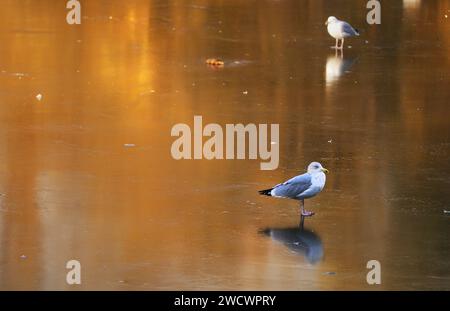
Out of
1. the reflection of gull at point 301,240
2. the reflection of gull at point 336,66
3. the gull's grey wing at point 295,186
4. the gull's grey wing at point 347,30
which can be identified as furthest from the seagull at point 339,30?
the reflection of gull at point 301,240

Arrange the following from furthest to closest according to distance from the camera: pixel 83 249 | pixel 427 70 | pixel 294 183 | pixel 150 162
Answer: pixel 427 70
pixel 150 162
pixel 294 183
pixel 83 249

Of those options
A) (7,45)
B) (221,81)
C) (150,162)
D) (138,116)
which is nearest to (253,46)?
(221,81)

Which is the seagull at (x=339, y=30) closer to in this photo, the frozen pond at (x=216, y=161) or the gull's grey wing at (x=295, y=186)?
the frozen pond at (x=216, y=161)

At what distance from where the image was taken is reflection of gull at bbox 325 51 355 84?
58.5 ft

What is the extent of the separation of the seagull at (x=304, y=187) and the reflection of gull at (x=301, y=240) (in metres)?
0.50

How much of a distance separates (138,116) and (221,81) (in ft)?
8.83

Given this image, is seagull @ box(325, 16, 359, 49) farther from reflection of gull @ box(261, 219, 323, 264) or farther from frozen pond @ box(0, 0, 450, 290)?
reflection of gull @ box(261, 219, 323, 264)

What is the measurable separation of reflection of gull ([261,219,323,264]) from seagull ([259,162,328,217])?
50cm

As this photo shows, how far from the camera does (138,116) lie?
14891mm

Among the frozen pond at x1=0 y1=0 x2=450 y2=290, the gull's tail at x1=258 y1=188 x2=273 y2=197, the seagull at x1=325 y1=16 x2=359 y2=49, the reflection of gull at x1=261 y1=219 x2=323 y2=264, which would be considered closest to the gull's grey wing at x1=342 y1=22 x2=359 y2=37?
the seagull at x1=325 y1=16 x2=359 y2=49

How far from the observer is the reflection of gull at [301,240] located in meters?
9.83

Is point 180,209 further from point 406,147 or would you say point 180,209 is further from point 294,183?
point 406,147

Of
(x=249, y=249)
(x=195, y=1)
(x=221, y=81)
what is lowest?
(x=249, y=249)

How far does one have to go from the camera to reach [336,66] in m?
18.7
